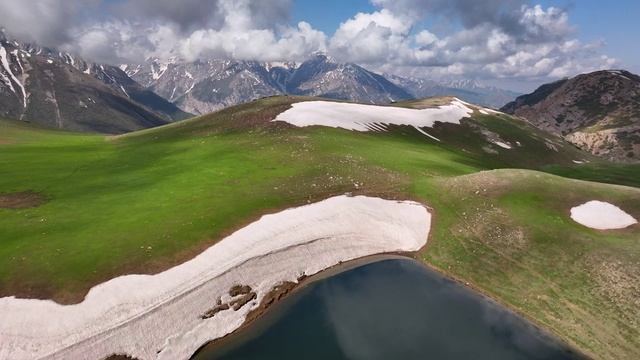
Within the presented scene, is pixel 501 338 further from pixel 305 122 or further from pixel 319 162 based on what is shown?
pixel 305 122

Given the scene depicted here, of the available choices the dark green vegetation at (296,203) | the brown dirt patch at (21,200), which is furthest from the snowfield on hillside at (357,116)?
the brown dirt patch at (21,200)

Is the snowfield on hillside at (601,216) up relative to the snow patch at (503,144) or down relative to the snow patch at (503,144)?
down

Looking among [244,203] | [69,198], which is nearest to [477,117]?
[244,203]

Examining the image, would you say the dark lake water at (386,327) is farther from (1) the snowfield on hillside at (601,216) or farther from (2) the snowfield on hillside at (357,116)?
(2) the snowfield on hillside at (357,116)

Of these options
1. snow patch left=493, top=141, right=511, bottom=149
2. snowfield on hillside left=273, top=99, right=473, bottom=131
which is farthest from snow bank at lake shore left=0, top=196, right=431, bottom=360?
snow patch left=493, top=141, right=511, bottom=149

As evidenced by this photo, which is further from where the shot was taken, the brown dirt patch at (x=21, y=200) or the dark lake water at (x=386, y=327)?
the brown dirt patch at (x=21, y=200)

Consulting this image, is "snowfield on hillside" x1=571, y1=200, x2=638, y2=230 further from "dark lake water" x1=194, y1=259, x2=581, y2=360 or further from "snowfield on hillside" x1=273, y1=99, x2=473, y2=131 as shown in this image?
"snowfield on hillside" x1=273, y1=99, x2=473, y2=131
